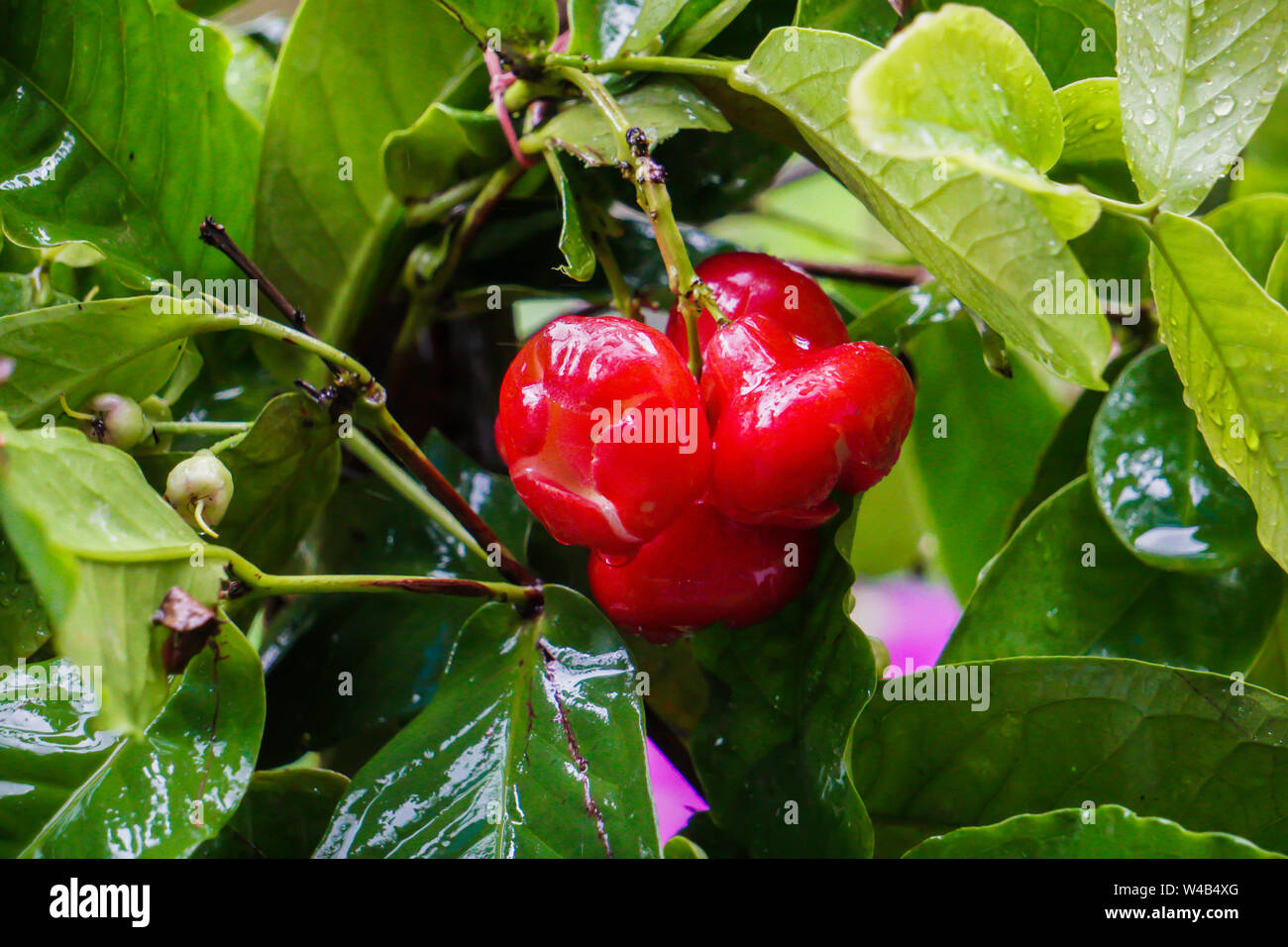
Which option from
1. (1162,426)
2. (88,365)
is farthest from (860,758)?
(88,365)

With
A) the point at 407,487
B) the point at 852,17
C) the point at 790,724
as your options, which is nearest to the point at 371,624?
the point at 407,487

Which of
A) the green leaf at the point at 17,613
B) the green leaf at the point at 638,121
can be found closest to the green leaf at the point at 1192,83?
the green leaf at the point at 638,121

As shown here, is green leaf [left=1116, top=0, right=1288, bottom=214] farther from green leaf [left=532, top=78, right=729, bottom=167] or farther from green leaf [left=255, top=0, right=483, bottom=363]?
green leaf [left=255, top=0, right=483, bottom=363]

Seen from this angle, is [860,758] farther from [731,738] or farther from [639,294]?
[639,294]

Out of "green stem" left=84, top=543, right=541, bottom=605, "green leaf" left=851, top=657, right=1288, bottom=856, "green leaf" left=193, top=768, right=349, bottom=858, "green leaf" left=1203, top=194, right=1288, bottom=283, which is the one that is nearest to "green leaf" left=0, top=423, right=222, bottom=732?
"green stem" left=84, top=543, right=541, bottom=605

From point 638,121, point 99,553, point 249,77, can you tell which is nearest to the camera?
point 99,553

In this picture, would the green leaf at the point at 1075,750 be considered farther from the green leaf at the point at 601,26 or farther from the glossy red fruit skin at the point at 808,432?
the green leaf at the point at 601,26

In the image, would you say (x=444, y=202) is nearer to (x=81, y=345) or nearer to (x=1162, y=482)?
(x=81, y=345)
